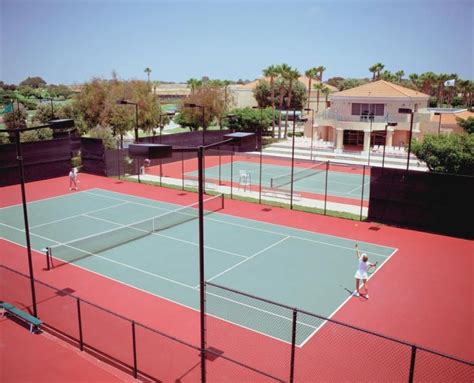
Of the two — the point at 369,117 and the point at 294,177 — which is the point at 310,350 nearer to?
the point at 294,177

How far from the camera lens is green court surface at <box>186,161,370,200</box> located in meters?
31.2

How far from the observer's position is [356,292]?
14.6m

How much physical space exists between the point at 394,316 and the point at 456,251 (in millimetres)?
7512

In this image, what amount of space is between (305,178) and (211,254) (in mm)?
18565

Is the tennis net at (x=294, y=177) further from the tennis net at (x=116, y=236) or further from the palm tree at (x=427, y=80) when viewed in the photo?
the palm tree at (x=427, y=80)

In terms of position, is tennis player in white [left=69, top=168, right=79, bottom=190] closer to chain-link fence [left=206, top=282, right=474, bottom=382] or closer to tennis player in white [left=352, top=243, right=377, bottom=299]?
chain-link fence [left=206, top=282, right=474, bottom=382]

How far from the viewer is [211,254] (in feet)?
60.4

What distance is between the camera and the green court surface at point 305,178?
102 ft

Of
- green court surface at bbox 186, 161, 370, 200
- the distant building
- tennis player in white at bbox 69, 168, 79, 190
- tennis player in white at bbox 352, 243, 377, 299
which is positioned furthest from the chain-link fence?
the distant building

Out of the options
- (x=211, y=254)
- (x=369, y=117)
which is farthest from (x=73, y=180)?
(x=369, y=117)

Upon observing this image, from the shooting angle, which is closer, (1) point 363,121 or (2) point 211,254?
(2) point 211,254

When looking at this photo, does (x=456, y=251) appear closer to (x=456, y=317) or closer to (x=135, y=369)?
(x=456, y=317)

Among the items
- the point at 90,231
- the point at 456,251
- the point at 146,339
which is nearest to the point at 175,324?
the point at 146,339

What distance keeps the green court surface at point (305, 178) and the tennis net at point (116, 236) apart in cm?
692
